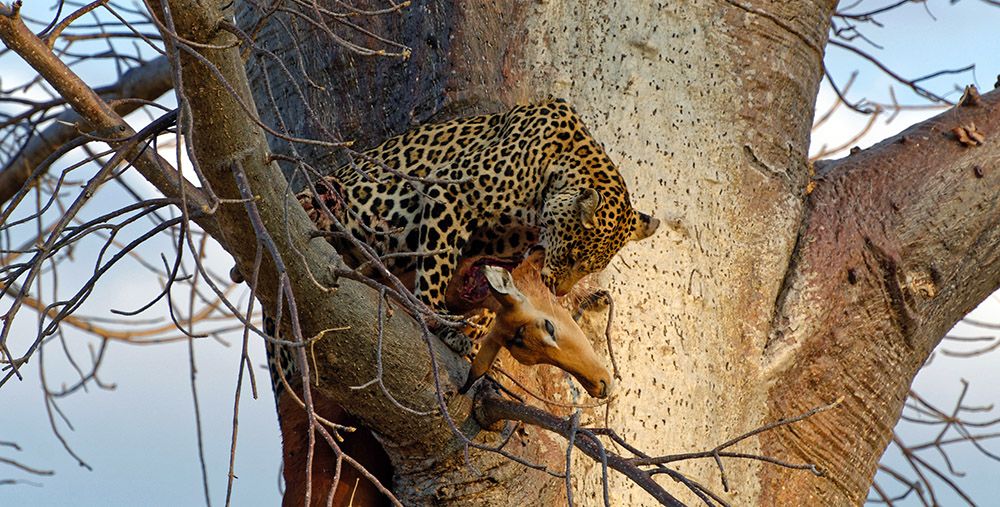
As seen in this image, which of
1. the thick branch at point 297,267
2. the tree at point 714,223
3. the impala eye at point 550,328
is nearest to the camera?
the thick branch at point 297,267

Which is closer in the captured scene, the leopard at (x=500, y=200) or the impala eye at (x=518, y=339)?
the impala eye at (x=518, y=339)

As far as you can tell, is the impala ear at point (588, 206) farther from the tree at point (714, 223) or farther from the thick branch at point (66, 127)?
the thick branch at point (66, 127)

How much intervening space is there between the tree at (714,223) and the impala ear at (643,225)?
0.10 metres

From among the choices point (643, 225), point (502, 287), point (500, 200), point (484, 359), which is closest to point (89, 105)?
point (502, 287)

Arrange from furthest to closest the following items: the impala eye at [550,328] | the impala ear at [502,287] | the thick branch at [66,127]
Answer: the thick branch at [66,127]
the impala eye at [550,328]
the impala ear at [502,287]

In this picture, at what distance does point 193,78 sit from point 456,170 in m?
1.12

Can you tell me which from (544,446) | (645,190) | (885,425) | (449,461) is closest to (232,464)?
(449,461)

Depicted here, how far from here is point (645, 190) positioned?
3.63 meters

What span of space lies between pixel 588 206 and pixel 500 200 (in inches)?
10.9

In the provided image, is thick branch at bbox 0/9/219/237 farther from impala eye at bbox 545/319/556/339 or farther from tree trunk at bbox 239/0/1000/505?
tree trunk at bbox 239/0/1000/505

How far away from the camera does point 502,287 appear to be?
2.67 m

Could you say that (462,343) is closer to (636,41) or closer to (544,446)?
(544,446)

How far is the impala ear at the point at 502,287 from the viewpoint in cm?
267

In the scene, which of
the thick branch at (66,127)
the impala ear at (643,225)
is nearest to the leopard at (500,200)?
the impala ear at (643,225)
